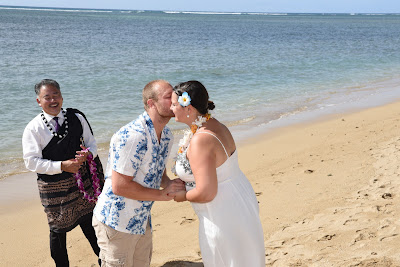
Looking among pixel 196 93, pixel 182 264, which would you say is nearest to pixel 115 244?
pixel 196 93

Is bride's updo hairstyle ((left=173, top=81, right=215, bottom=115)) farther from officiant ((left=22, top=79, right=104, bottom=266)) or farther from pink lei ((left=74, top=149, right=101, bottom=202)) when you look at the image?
pink lei ((left=74, top=149, right=101, bottom=202))

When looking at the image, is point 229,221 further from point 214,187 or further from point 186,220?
point 186,220

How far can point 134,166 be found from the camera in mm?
3098

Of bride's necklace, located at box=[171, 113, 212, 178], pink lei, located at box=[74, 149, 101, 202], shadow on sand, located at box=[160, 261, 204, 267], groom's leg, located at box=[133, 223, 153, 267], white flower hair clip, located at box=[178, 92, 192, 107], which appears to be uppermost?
white flower hair clip, located at box=[178, 92, 192, 107]

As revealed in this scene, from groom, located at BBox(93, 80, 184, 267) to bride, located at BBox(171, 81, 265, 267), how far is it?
186mm

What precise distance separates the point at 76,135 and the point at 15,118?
8558mm

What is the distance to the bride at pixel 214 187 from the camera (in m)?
2.90

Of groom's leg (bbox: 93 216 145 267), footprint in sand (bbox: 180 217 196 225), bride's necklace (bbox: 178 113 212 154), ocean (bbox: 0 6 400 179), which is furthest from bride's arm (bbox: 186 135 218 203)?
ocean (bbox: 0 6 400 179)

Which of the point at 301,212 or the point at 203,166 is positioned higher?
the point at 203,166

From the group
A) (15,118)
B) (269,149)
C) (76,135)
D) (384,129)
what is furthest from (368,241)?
(15,118)

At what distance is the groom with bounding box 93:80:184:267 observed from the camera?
310 centimetres

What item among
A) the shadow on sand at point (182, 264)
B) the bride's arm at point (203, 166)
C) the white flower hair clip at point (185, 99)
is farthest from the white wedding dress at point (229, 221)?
the shadow on sand at point (182, 264)

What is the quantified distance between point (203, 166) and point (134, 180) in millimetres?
593

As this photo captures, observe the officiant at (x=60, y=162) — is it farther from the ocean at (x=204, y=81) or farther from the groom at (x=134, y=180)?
the ocean at (x=204, y=81)
